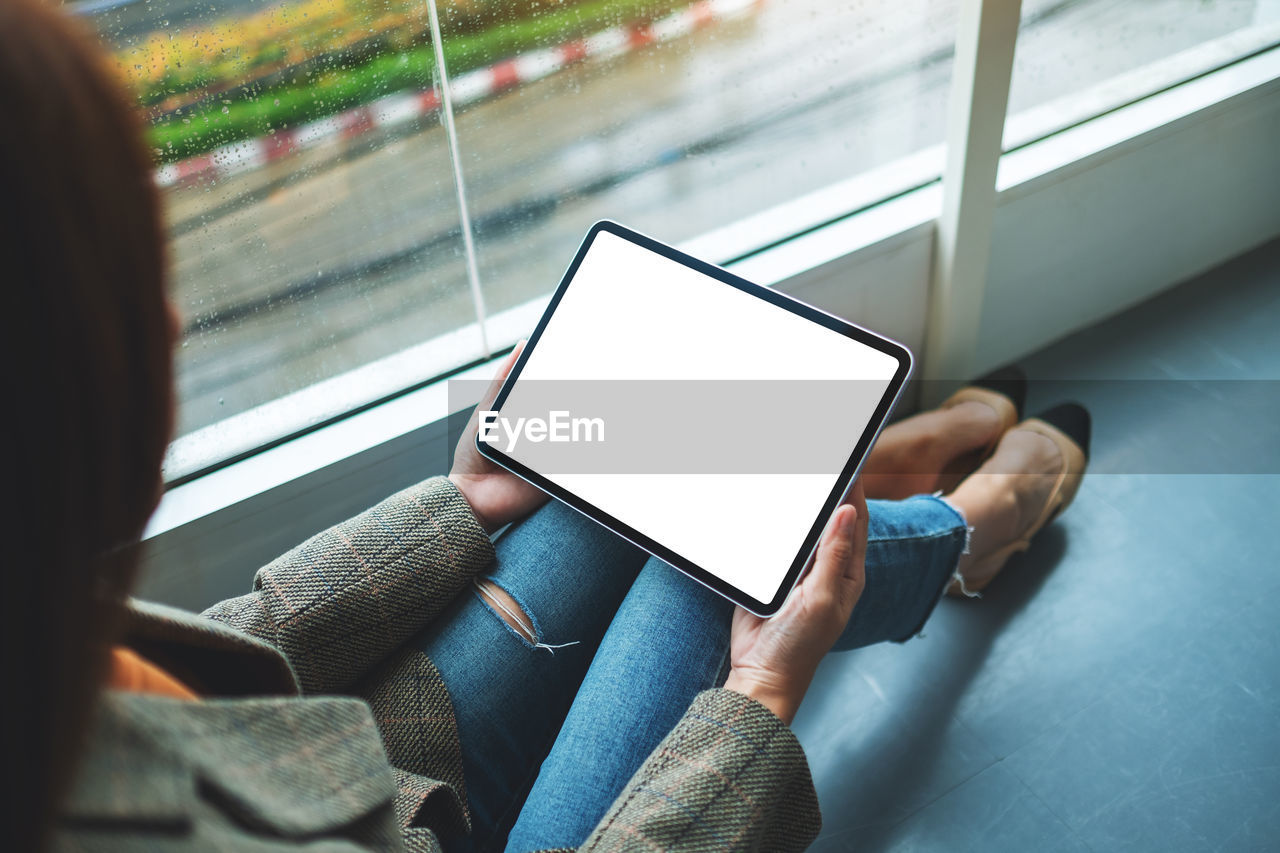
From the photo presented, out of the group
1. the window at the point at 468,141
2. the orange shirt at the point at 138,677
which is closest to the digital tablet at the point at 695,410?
the window at the point at 468,141

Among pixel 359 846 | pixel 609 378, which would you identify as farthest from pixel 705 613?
pixel 359 846

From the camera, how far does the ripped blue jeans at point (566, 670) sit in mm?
689

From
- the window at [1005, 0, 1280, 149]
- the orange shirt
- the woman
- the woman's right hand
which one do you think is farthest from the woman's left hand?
the window at [1005, 0, 1280, 149]

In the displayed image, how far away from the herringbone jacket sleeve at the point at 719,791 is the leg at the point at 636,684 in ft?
0.14

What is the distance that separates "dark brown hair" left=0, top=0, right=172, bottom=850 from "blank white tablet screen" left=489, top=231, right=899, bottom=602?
48 cm

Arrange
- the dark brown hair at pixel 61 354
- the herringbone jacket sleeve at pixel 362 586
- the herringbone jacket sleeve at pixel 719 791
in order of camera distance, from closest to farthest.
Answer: the dark brown hair at pixel 61 354
the herringbone jacket sleeve at pixel 719 791
the herringbone jacket sleeve at pixel 362 586

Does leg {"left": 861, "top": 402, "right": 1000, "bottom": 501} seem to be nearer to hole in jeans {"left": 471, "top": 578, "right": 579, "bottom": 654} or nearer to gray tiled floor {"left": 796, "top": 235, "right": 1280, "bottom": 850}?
gray tiled floor {"left": 796, "top": 235, "right": 1280, "bottom": 850}

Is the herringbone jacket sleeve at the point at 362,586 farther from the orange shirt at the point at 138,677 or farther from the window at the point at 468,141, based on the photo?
the window at the point at 468,141

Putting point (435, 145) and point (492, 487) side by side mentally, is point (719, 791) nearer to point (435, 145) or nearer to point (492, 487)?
point (492, 487)

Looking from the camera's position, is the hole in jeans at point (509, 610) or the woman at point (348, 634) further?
the hole in jeans at point (509, 610)

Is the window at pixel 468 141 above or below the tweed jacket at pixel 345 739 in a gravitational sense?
above

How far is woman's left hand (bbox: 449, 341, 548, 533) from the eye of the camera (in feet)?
2.78

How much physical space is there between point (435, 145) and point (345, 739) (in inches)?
25.9

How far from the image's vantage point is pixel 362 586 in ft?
2.40
